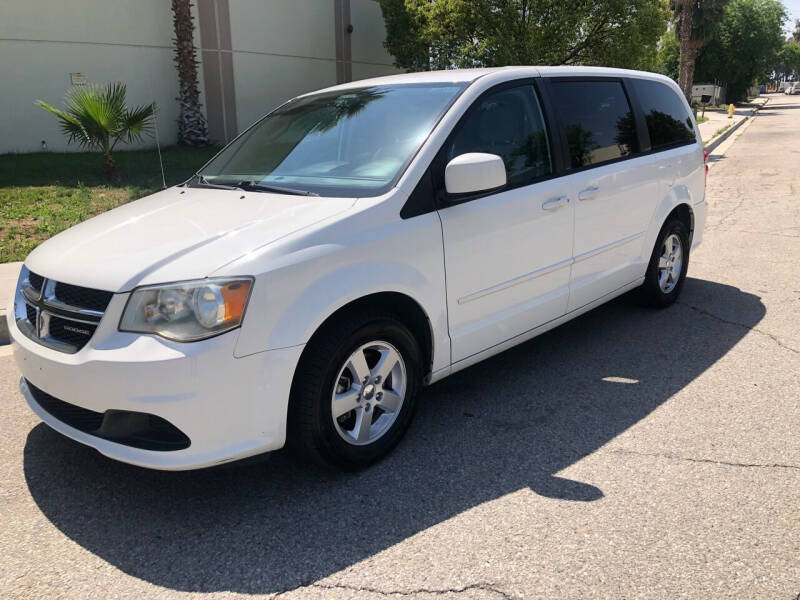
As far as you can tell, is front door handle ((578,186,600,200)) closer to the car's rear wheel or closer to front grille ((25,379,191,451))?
the car's rear wheel

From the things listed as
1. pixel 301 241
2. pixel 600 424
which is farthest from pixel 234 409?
pixel 600 424

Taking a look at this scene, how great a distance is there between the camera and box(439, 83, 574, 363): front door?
11.9 feet

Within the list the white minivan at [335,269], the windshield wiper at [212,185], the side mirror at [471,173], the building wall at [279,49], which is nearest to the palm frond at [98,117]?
the windshield wiper at [212,185]

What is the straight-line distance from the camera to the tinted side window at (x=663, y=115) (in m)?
5.28

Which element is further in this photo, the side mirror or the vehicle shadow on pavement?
the side mirror

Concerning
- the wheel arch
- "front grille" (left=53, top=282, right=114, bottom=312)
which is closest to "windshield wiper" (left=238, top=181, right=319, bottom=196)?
the wheel arch

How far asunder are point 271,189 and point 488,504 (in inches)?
75.5

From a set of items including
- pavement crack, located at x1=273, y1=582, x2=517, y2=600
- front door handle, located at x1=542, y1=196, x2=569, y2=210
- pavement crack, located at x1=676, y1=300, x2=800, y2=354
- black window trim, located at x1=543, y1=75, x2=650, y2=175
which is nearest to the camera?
pavement crack, located at x1=273, y1=582, x2=517, y2=600

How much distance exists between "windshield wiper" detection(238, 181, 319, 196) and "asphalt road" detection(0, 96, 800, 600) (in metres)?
1.33

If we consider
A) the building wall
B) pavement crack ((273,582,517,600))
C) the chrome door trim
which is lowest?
pavement crack ((273,582,517,600))

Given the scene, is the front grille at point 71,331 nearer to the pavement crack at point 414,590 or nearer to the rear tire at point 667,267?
the pavement crack at point 414,590

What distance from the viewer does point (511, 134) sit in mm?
4031

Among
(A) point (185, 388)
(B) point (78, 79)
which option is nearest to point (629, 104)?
(A) point (185, 388)

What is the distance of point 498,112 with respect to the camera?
3949mm
